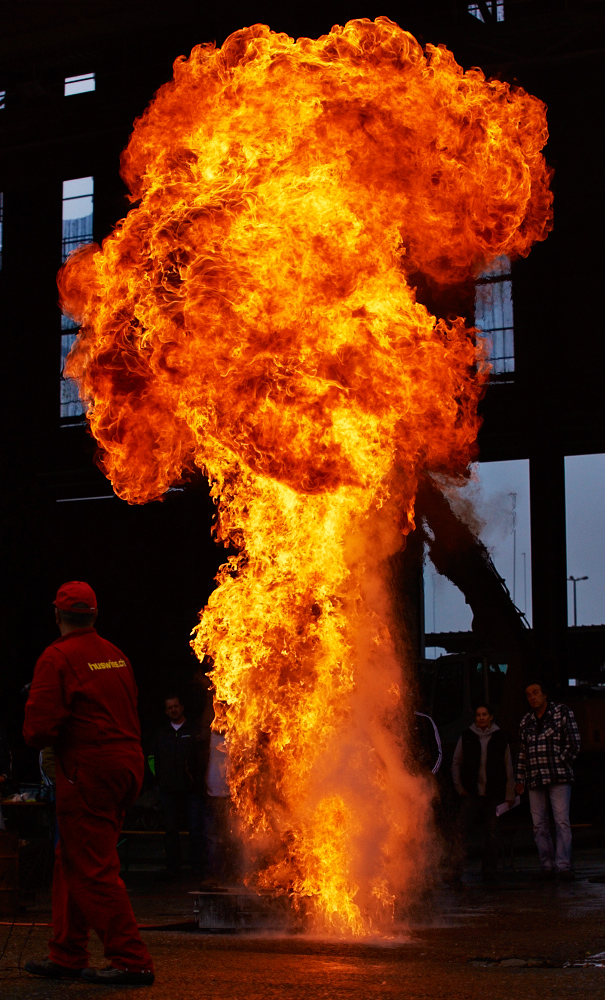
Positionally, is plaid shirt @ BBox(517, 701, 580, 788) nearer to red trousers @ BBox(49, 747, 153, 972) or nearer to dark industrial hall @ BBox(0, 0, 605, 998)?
dark industrial hall @ BBox(0, 0, 605, 998)

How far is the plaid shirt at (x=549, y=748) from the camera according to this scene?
1133 cm

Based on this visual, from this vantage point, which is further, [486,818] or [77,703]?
[486,818]

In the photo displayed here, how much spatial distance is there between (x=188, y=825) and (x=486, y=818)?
2.78 m

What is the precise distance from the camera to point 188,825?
39.8 ft

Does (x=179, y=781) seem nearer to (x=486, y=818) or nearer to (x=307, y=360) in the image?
(x=486, y=818)

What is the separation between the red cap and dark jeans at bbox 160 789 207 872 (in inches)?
219

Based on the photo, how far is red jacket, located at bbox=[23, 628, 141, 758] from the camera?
18.9ft

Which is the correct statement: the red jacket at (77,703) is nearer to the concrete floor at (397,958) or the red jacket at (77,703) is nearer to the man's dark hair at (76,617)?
the man's dark hair at (76,617)

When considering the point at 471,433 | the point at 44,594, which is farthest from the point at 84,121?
the point at 471,433

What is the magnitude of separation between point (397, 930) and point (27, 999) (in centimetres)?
296

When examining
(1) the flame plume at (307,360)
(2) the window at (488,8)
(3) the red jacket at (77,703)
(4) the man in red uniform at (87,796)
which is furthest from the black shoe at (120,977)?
(2) the window at (488,8)

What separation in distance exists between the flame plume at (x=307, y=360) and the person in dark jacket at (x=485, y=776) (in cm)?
327

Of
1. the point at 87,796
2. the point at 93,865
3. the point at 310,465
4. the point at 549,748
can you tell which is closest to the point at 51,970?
the point at 93,865

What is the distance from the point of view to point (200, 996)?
208 inches
